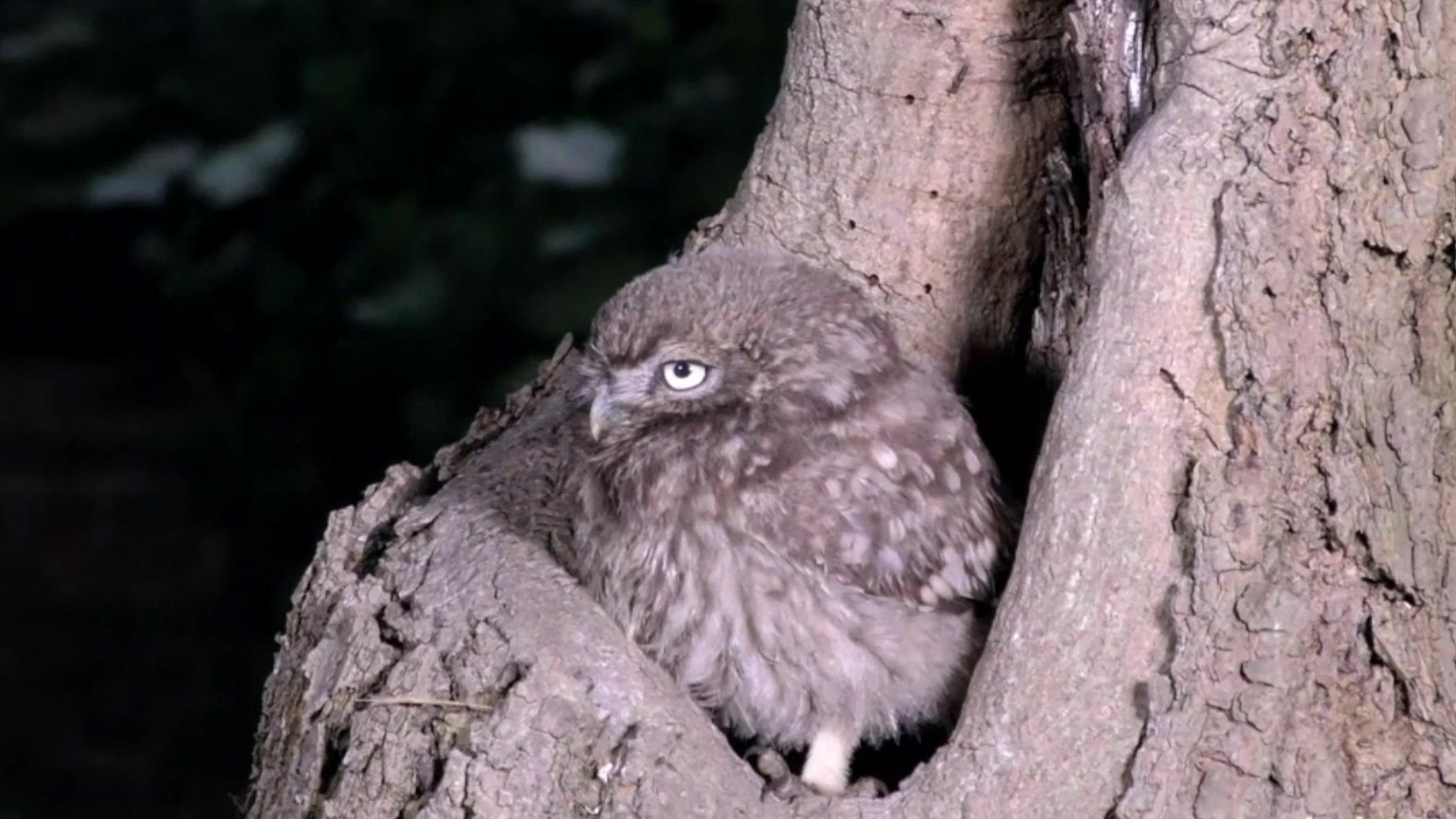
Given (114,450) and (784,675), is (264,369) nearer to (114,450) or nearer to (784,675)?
(114,450)

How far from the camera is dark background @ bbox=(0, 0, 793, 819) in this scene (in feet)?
14.4

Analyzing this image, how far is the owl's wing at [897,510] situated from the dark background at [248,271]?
1.76 metres

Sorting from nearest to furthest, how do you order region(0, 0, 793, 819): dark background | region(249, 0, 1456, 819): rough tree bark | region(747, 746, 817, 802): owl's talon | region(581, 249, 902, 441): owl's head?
region(249, 0, 1456, 819): rough tree bark
region(747, 746, 817, 802): owl's talon
region(581, 249, 902, 441): owl's head
region(0, 0, 793, 819): dark background

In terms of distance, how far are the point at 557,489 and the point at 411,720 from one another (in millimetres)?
548

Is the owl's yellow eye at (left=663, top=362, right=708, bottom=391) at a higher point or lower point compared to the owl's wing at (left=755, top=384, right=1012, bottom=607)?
higher

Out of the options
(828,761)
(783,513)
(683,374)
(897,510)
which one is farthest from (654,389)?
(828,761)

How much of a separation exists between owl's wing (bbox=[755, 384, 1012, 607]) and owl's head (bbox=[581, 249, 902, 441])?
75mm

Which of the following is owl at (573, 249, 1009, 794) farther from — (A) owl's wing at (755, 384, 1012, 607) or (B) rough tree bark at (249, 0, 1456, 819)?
(B) rough tree bark at (249, 0, 1456, 819)

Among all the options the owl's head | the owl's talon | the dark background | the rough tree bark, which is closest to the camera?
the rough tree bark

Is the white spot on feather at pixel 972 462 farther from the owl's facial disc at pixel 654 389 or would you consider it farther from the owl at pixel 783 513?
the owl's facial disc at pixel 654 389

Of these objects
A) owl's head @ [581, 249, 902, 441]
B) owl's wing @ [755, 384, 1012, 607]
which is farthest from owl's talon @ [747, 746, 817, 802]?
owl's head @ [581, 249, 902, 441]

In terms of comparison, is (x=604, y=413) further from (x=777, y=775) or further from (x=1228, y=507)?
(x=1228, y=507)

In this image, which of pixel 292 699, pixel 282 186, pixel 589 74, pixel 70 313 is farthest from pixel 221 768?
pixel 292 699

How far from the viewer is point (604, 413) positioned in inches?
104
